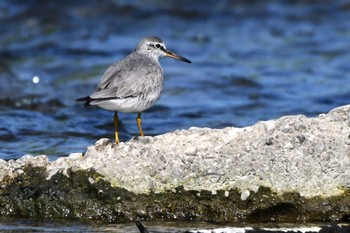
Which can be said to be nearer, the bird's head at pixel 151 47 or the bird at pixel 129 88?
the bird at pixel 129 88

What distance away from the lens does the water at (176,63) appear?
11.4 metres

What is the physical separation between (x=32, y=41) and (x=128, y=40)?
2.05 m

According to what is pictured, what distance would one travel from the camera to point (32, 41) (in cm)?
1731

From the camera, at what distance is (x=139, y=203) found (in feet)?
21.2

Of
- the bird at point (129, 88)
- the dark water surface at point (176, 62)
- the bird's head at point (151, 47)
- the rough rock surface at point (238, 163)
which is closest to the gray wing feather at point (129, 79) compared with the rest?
the bird at point (129, 88)

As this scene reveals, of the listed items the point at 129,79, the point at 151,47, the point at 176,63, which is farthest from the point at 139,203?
the point at 176,63

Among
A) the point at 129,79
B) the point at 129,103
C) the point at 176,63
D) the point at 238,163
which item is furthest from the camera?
the point at 176,63

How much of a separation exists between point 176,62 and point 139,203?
30.7ft

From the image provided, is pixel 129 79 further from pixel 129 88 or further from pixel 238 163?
pixel 238 163

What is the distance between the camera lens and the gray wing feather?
7711 millimetres

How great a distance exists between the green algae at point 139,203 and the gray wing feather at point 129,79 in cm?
123

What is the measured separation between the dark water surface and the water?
0.02 m

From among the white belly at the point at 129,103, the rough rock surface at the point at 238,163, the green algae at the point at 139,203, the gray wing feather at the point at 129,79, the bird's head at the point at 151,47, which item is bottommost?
the green algae at the point at 139,203

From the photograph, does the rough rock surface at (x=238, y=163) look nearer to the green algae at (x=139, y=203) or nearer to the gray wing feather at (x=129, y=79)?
the green algae at (x=139, y=203)
